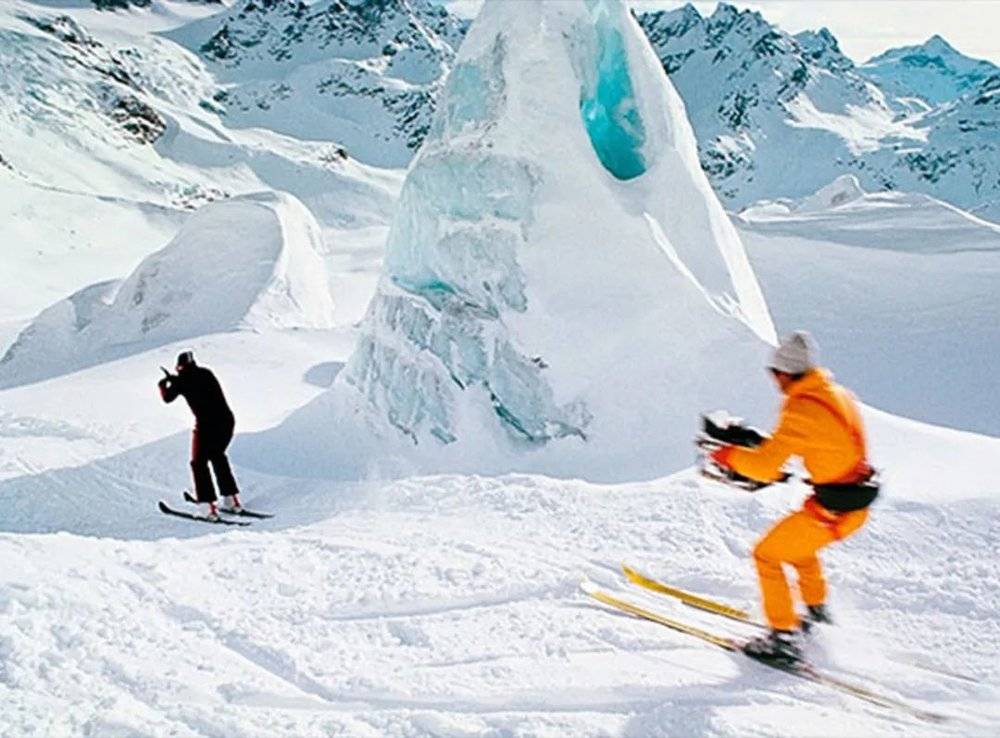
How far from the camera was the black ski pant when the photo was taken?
754cm

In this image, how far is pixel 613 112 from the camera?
9375 mm

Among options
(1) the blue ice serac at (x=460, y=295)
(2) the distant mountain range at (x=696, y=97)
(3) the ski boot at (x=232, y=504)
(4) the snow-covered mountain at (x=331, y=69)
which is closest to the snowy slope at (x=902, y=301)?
(1) the blue ice serac at (x=460, y=295)

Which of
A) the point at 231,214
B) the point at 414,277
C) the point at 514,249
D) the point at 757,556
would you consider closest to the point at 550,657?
the point at 757,556

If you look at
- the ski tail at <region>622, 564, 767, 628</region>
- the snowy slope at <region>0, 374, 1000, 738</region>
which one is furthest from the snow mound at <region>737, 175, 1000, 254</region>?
the ski tail at <region>622, 564, 767, 628</region>

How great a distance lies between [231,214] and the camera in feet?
66.0

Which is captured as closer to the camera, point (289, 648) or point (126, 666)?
point (126, 666)

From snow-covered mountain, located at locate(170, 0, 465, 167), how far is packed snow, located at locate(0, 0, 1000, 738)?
81.4 meters

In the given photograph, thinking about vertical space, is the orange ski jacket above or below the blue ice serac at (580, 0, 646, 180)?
below

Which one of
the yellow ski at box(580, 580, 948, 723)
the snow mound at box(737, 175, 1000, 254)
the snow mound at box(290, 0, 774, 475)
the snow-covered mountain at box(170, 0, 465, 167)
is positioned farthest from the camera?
the snow-covered mountain at box(170, 0, 465, 167)

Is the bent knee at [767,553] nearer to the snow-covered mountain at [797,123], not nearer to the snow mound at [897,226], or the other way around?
→ the snow mound at [897,226]

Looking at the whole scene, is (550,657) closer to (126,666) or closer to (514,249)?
(126,666)

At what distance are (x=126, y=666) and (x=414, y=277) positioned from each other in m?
6.34

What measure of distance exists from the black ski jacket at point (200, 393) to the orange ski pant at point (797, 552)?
16.4 ft

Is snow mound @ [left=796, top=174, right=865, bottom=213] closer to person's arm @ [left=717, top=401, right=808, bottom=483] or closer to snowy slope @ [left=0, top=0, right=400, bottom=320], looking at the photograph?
snowy slope @ [left=0, top=0, right=400, bottom=320]
